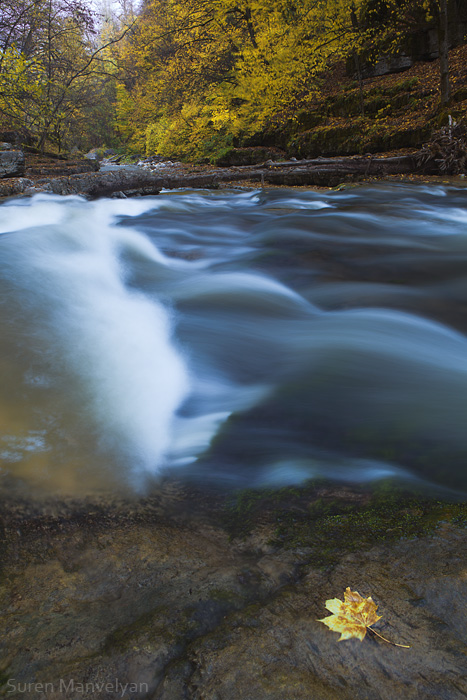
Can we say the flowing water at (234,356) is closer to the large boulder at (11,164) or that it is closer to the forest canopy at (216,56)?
the large boulder at (11,164)

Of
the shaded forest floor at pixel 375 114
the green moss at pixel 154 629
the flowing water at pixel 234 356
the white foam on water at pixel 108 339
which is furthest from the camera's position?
the shaded forest floor at pixel 375 114

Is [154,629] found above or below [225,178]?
below

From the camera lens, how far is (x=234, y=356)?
2979 millimetres

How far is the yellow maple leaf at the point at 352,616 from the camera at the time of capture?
98 centimetres

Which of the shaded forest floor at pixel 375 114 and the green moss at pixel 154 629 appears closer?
the green moss at pixel 154 629

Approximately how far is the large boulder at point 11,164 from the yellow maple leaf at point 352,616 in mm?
11793

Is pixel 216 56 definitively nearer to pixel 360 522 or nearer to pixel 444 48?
pixel 444 48

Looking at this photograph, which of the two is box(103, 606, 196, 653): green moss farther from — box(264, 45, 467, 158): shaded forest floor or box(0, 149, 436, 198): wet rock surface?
box(264, 45, 467, 158): shaded forest floor

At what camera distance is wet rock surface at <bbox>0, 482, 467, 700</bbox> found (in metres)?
0.90

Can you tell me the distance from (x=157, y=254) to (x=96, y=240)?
2.64 feet

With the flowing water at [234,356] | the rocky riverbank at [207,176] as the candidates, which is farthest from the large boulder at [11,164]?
the flowing water at [234,356]

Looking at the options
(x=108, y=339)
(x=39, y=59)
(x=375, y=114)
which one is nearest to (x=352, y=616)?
(x=108, y=339)

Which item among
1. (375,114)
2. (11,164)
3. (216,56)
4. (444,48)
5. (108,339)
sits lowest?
(108,339)

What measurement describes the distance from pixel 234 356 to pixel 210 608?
1.98m
